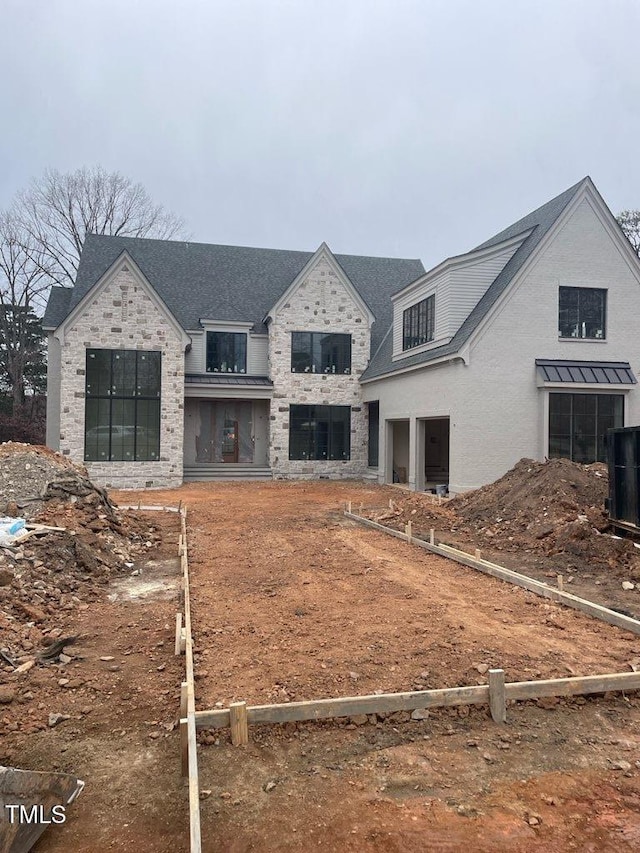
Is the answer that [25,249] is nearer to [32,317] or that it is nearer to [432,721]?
[32,317]

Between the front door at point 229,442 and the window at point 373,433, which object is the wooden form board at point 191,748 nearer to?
the window at point 373,433

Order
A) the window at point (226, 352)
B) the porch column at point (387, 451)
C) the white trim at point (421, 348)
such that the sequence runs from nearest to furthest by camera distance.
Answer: the white trim at point (421, 348) < the porch column at point (387, 451) < the window at point (226, 352)

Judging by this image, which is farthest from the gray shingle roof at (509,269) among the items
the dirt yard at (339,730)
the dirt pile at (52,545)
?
the dirt yard at (339,730)

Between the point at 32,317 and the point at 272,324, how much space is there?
23387mm

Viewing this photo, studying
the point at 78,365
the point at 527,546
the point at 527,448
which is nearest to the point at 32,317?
the point at 78,365

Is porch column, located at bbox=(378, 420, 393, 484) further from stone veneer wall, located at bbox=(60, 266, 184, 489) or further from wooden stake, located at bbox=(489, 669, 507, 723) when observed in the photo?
wooden stake, located at bbox=(489, 669, 507, 723)

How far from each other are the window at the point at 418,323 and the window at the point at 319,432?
16.1 ft

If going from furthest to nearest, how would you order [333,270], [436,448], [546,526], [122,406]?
[333,270], [436,448], [122,406], [546,526]

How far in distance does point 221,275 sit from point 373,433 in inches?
443

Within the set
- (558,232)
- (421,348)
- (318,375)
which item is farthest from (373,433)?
(558,232)

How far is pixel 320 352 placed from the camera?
2555 centimetres

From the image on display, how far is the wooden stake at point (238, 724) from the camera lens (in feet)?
13.5

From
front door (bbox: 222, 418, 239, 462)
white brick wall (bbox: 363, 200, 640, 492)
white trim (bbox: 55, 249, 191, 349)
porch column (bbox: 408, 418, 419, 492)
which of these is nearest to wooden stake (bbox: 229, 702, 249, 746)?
white brick wall (bbox: 363, 200, 640, 492)

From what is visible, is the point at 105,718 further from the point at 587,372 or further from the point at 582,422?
the point at 587,372
